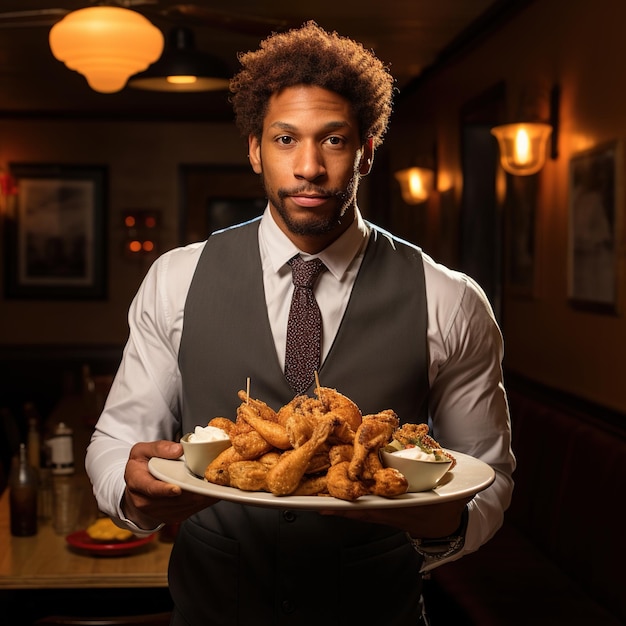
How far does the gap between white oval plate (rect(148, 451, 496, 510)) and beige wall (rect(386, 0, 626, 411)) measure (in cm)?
259

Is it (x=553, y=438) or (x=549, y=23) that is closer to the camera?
(x=553, y=438)

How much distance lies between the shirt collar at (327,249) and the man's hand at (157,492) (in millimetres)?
486

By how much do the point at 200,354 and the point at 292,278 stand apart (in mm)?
235

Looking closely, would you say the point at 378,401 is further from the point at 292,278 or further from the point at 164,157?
the point at 164,157

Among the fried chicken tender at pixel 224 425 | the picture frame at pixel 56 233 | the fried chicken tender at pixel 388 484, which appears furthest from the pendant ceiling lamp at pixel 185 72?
the picture frame at pixel 56 233

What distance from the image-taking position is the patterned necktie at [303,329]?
1.75m

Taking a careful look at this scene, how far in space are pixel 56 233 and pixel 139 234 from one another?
840 millimetres

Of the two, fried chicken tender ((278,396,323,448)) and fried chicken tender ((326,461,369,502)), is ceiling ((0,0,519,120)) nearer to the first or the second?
fried chicken tender ((278,396,323,448))

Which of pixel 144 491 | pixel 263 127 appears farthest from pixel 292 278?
pixel 144 491

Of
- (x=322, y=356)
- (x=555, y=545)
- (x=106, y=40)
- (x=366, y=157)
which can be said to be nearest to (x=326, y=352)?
(x=322, y=356)

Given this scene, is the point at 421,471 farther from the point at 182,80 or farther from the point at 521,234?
the point at 521,234

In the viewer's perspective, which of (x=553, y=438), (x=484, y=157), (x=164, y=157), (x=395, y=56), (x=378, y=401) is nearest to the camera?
(x=378, y=401)

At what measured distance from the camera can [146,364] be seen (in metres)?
1.83

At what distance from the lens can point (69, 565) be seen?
2.64 meters
